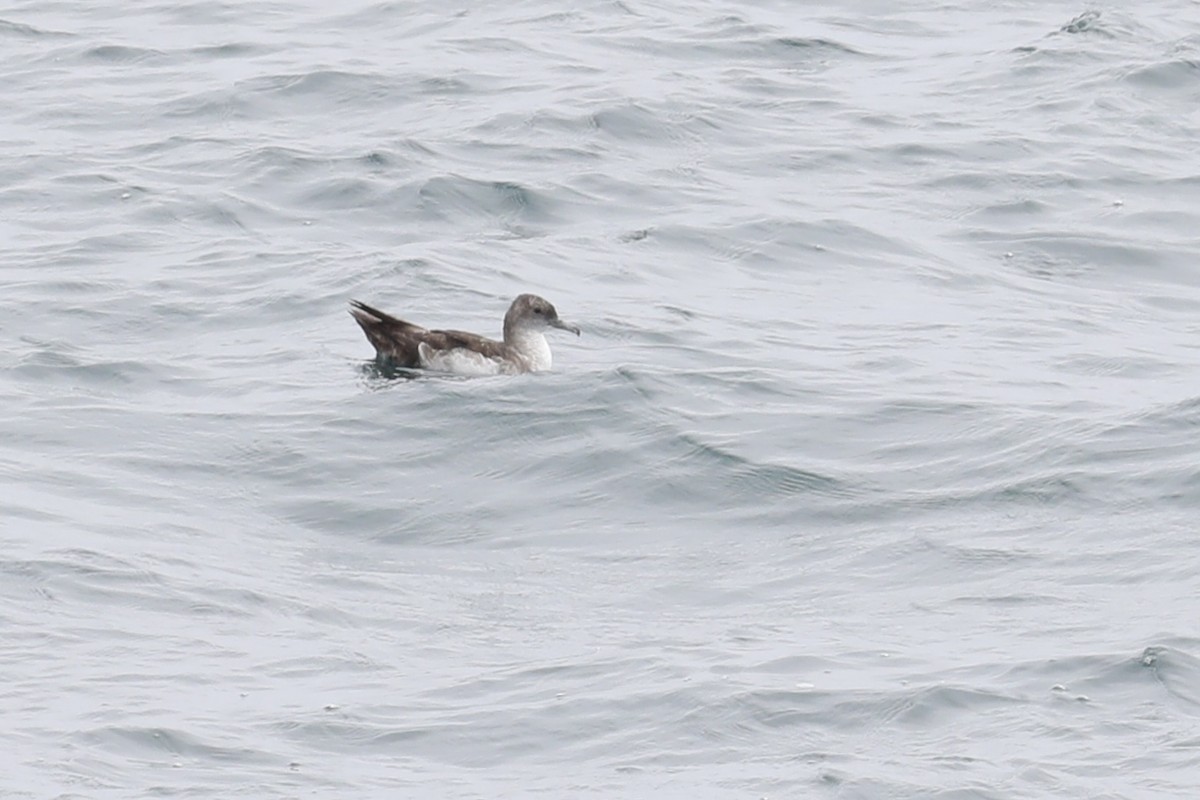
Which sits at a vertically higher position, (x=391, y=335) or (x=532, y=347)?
(x=391, y=335)

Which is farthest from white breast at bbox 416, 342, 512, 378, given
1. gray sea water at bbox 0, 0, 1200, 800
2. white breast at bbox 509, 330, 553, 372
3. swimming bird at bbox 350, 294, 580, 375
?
gray sea water at bbox 0, 0, 1200, 800

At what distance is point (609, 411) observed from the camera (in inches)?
521

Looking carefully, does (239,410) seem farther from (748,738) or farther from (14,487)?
(748,738)

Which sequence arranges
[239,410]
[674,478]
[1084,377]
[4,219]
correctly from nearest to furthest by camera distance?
[674,478], [239,410], [1084,377], [4,219]

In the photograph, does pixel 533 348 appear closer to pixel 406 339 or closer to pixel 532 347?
pixel 532 347

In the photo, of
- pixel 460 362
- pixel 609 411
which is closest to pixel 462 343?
pixel 460 362

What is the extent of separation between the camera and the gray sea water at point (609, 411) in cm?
865

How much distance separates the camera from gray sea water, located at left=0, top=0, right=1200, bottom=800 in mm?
8648

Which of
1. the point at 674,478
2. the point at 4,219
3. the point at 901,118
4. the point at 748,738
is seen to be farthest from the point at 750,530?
the point at 901,118

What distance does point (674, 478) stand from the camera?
39.7 ft

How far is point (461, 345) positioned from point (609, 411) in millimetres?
1463

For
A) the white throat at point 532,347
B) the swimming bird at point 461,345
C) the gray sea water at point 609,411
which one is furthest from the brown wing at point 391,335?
the white throat at point 532,347

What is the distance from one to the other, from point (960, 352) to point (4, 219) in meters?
6.99

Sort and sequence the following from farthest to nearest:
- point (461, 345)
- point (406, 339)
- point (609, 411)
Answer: point (461, 345) < point (406, 339) < point (609, 411)
